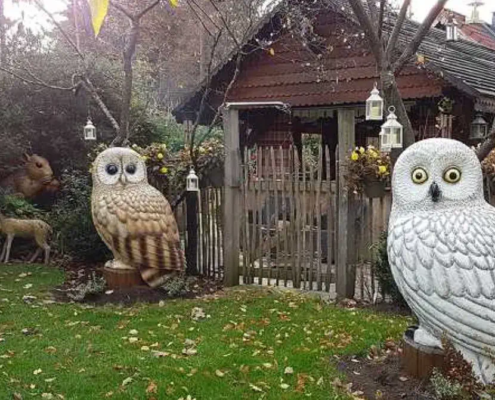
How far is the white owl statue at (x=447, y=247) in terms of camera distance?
12.1 ft

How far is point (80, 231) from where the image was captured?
9070 millimetres

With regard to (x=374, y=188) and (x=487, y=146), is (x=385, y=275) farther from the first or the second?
(x=487, y=146)

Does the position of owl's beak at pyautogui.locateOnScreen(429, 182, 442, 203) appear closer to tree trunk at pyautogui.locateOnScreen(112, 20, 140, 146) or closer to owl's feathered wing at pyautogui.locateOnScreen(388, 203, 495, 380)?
owl's feathered wing at pyautogui.locateOnScreen(388, 203, 495, 380)

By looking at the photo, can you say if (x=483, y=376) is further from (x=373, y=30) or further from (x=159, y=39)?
(x=159, y=39)

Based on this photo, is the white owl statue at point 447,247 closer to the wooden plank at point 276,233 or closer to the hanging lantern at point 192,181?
the wooden plank at point 276,233

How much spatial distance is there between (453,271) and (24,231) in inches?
291

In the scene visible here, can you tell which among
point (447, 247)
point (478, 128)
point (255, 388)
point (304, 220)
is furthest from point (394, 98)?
point (478, 128)

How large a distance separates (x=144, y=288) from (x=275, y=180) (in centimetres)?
212

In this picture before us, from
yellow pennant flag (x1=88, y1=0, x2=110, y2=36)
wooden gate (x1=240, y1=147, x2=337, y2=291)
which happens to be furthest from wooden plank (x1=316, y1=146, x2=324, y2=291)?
yellow pennant flag (x1=88, y1=0, x2=110, y2=36)

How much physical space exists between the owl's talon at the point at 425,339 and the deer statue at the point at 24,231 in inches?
269

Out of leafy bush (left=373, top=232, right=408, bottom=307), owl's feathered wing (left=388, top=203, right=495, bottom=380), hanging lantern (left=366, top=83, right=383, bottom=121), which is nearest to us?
owl's feathered wing (left=388, top=203, right=495, bottom=380)

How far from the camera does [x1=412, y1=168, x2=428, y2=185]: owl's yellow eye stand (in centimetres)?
401

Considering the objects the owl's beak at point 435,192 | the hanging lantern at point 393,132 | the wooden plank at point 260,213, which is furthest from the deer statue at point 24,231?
the owl's beak at point 435,192

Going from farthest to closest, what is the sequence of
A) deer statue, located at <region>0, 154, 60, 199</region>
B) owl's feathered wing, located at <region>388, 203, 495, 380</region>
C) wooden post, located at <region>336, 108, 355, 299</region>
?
deer statue, located at <region>0, 154, 60, 199</region>
wooden post, located at <region>336, 108, 355, 299</region>
owl's feathered wing, located at <region>388, 203, 495, 380</region>
